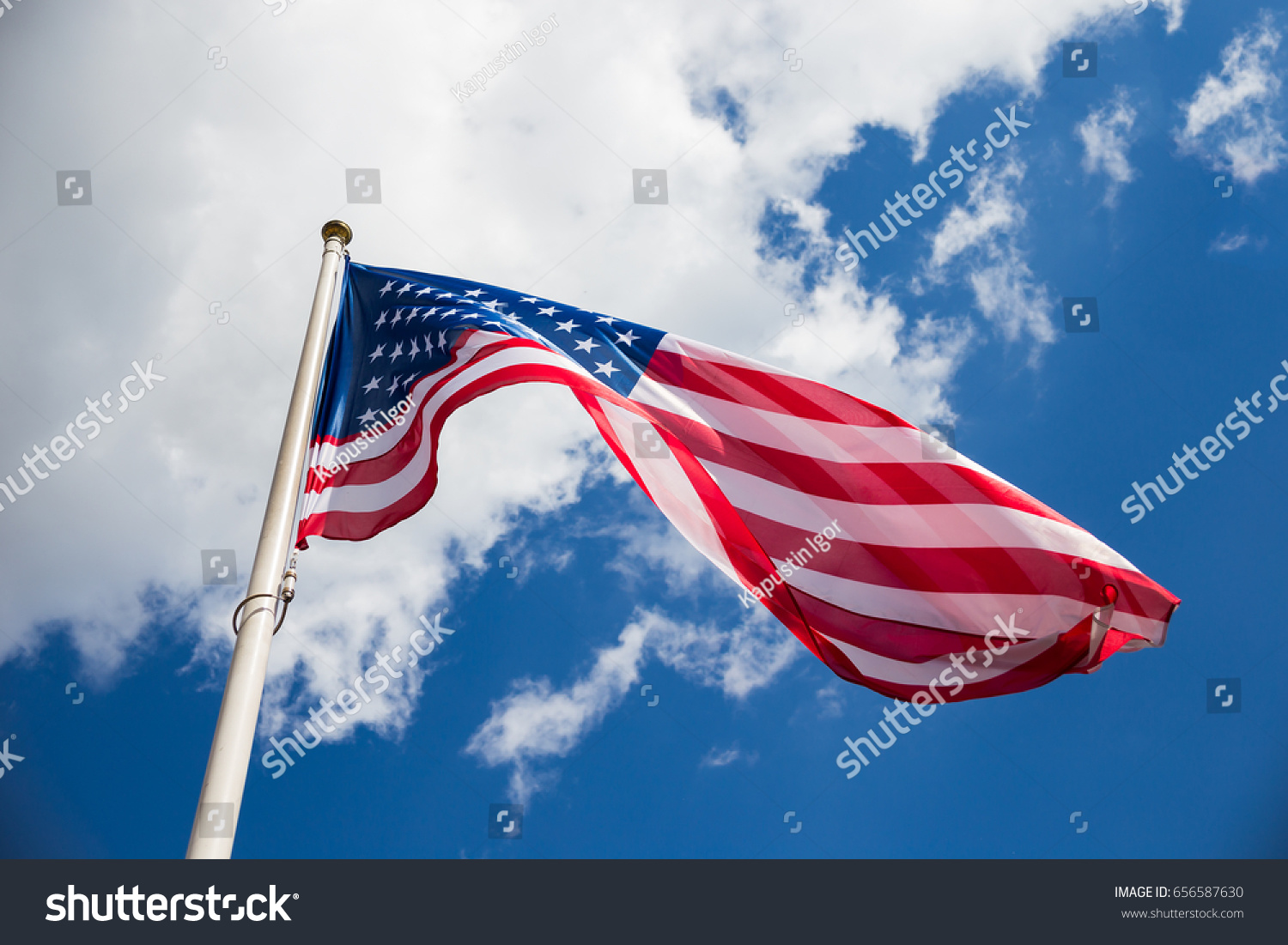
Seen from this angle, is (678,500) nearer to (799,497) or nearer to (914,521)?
(799,497)

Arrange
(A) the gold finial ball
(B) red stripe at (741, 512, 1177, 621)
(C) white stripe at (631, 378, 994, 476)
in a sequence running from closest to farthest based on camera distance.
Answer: (B) red stripe at (741, 512, 1177, 621) < (C) white stripe at (631, 378, 994, 476) < (A) the gold finial ball

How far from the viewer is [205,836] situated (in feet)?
15.4

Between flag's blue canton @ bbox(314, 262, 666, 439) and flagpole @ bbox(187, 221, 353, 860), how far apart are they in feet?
2.66

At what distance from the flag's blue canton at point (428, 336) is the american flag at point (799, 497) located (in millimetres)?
26

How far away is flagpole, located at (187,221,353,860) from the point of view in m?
4.81

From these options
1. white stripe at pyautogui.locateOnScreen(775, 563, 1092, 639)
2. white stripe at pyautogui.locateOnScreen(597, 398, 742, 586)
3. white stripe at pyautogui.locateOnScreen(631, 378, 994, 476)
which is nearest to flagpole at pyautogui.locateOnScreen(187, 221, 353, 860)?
white stripe at pyautogui.locateOnScreen(597, 398, 742, 586)

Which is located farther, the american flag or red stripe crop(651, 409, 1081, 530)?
red stripe crop(651, 409, 1081, 530)

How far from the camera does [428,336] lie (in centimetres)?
818

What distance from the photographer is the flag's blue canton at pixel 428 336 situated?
808 cm

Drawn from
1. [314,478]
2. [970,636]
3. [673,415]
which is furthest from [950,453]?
[314,478]

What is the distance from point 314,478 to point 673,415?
126 inches

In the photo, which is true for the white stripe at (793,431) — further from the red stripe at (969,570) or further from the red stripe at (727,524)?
the red stripe at (969,570)

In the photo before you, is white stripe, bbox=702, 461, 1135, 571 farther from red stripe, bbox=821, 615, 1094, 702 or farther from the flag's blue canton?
the flag's blue canton
